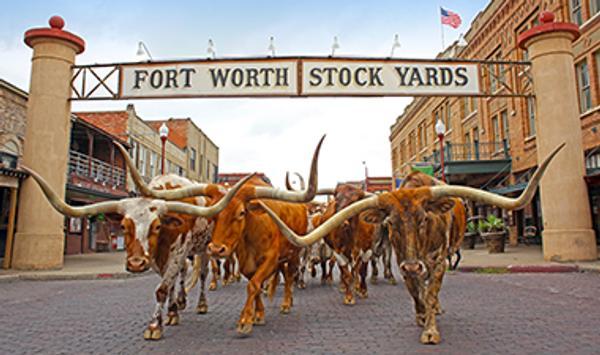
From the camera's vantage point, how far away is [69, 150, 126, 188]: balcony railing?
22638 millimetres

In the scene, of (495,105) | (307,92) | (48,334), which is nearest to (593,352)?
(48,334)

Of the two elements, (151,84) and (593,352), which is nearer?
(593,352)

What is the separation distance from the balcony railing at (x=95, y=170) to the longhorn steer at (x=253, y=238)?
18695 millimetres

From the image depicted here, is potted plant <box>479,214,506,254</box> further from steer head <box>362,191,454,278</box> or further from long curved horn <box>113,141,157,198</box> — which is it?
long curved horn <box>113,141,157,198</box>

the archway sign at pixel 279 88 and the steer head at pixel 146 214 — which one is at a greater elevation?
the archway sign at pixel 279 88

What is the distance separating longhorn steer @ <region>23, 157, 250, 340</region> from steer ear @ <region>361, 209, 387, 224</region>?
5.00ft

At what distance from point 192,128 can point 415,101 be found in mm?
21071

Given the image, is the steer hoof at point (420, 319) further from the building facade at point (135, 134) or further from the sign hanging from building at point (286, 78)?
the building facade at point (135, 134)

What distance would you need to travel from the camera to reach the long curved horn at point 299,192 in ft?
15.7

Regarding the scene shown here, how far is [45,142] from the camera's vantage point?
522 inches

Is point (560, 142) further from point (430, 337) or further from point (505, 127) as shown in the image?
point (505, 127)

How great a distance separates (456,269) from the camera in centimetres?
1262

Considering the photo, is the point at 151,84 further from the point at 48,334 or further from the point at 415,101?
the point at 415,101

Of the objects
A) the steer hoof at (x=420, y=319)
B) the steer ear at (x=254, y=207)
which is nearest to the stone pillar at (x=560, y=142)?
the steer hoof at (x=420, y=319)
